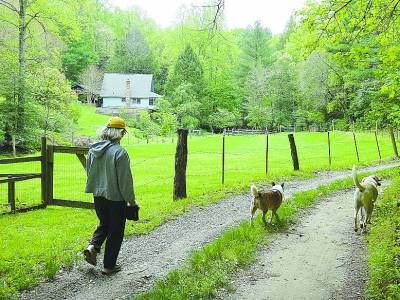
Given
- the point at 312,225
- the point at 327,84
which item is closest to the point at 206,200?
the point at 312,225

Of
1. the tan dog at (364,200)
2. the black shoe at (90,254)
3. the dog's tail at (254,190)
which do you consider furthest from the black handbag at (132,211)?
the tan dog at (364,200)

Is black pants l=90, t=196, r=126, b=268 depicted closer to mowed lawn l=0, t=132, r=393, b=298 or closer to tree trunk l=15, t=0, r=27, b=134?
mowed lawn l=0, t=132, r=393, b=298

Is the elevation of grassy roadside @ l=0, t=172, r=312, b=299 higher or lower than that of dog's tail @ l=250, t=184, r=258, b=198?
lower

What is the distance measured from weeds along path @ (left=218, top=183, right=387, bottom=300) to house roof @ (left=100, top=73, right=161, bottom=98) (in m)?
66.2

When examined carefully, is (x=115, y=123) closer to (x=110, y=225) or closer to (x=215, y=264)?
(x=110, y=225)

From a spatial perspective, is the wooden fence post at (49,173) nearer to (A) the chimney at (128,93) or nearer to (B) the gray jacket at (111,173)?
(B) the gray jacket at (111,173)

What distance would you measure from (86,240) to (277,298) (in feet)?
12.5

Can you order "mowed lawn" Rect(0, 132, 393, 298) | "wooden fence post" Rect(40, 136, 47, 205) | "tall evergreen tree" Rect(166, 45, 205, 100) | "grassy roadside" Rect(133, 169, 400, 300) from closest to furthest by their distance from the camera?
"grassy roadside" Rect(133, 169, 400, 300) → "mowed lawn" Rect(0, 132, 393, 298) → "wooden fence post" Rect(40, 136, 47, 205) → "tall evergreen tree" Rect(166, 45, 205, 100)

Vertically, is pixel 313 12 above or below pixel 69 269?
above

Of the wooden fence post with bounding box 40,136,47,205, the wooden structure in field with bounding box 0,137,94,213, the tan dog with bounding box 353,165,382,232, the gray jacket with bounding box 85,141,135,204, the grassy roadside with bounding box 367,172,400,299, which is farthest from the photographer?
the wooden fence post with bounding box 40,136,47,205

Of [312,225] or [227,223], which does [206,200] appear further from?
[312,225]

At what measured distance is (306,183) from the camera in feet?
46.1

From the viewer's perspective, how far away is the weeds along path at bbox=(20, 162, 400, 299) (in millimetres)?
5309

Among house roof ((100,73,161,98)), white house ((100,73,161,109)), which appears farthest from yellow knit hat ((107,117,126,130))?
house roof ((100,73,161,98))
